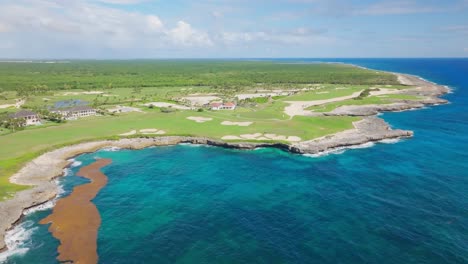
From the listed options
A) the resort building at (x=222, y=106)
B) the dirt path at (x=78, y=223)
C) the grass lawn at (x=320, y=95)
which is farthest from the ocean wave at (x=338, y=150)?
the grass lawn at (x=320, y=95)

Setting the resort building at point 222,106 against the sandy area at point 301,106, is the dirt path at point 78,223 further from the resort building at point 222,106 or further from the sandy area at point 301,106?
the sandy area at point 301,106

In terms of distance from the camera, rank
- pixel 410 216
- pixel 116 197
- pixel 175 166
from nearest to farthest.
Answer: pixel 410 216
pixel 116 197
pixel 175 166

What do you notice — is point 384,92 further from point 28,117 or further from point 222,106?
point 28,117

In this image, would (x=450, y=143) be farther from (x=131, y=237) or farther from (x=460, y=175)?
(x=131, y=237)

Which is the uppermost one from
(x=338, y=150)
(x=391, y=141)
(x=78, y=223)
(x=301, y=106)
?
(x=301, y=106)

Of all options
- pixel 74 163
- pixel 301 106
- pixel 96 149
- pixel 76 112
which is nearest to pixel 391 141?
pixel 301 106

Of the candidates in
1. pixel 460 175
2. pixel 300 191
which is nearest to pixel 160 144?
pixel 300 191

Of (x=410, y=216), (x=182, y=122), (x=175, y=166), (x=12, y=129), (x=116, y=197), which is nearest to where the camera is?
(x=410, y=216)
